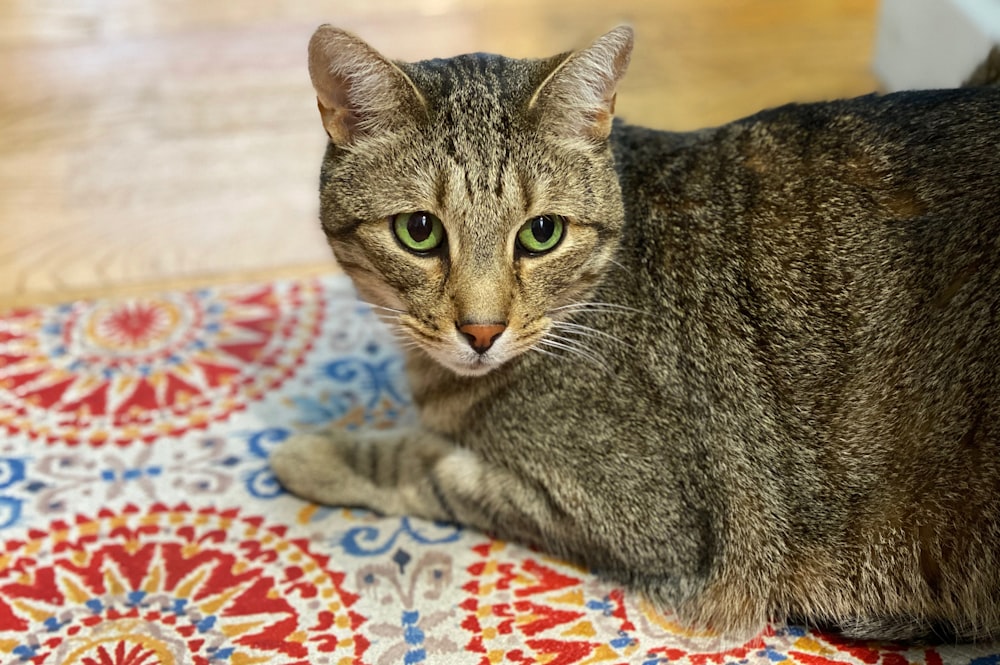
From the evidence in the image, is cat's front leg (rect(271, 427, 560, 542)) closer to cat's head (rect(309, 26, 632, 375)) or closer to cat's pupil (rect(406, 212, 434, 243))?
cat's head (rect(309, 26, 632, 375))

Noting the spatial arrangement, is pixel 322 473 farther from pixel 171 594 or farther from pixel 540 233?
pixel 540 233

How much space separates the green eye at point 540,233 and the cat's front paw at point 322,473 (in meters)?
0.48

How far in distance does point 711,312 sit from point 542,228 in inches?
9.7

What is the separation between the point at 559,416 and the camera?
132cm

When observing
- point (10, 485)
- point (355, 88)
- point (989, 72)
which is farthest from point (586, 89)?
point (10, 485)

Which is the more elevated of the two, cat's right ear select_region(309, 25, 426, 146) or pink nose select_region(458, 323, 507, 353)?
cat's right ear select_region(309, 25, 426, 146)

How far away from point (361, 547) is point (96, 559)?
38 centimetres

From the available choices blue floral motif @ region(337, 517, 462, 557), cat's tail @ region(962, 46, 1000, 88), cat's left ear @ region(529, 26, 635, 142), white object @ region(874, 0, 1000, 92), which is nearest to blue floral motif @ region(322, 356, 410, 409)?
blue floral motif @ region(337, 517, 462, 557)

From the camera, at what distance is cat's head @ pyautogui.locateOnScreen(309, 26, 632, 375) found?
1185mm

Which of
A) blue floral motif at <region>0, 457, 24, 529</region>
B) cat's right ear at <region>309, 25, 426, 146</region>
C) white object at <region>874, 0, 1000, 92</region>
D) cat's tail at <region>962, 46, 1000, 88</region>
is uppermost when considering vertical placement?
white object at <region>874, 0, 1000, 92</region>

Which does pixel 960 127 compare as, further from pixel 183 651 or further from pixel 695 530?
pixel 183 651

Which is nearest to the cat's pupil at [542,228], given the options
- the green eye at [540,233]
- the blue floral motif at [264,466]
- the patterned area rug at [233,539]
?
the green eye at [540,233]

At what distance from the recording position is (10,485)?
1.52 metres

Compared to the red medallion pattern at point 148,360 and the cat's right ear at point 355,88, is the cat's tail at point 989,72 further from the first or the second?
the red medallion pattern at point 148,360
